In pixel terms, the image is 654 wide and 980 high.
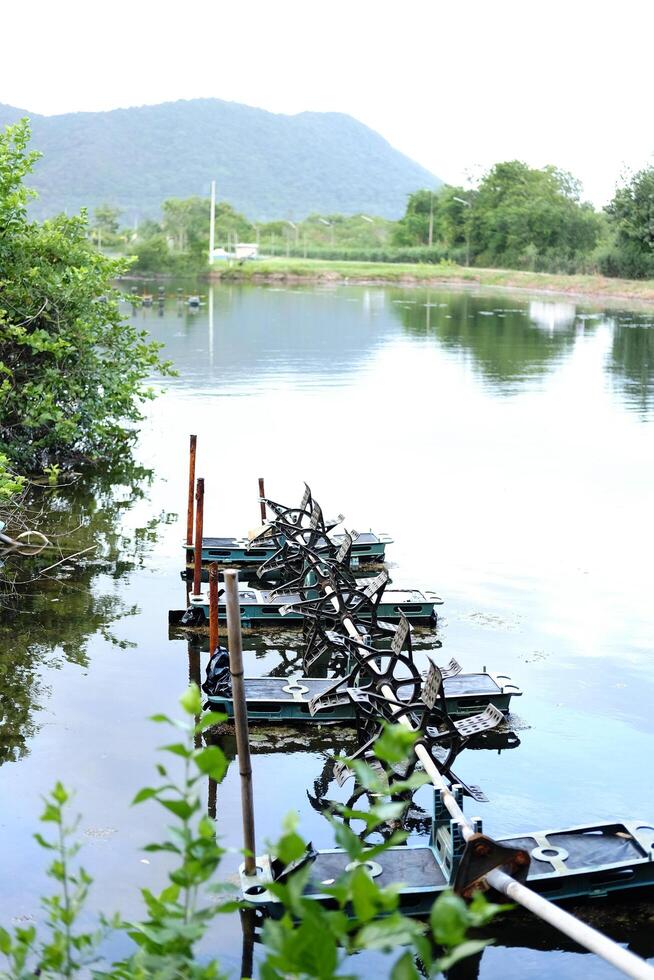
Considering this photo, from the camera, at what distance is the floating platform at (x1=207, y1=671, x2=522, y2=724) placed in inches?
457

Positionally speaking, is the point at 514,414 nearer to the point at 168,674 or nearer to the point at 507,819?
the point at 168,674

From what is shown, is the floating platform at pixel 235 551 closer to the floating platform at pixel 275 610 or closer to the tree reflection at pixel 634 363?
the floating platform at pixel 275 610

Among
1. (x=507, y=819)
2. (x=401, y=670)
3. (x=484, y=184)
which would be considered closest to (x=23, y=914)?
(x=507, y=819)

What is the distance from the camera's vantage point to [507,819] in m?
10.2

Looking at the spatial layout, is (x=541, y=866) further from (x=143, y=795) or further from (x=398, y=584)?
(x=398, y=584)

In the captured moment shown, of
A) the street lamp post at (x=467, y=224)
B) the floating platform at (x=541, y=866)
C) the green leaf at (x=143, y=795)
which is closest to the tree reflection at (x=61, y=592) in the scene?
the floating platform at (x=541, y=866)

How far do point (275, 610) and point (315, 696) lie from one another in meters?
2.94

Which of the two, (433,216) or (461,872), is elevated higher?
(433,216)

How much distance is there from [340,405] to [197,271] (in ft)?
282

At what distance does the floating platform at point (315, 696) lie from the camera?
457 inches

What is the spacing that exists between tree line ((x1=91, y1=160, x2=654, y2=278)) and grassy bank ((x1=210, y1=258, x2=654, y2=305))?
2827 mm

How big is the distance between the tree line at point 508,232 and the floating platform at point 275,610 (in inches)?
3094

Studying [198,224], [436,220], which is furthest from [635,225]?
[198,224]

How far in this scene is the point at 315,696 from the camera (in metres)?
11.7
